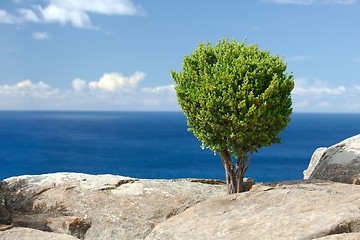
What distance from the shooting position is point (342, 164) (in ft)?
109

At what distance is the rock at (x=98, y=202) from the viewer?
26.1 m

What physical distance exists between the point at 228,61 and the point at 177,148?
6552 inches

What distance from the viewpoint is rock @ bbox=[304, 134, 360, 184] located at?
1249 inches

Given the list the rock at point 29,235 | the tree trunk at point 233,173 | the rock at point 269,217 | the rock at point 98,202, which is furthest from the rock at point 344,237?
the tree trunk at point 233,173

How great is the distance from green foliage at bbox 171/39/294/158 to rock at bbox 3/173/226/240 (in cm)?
434

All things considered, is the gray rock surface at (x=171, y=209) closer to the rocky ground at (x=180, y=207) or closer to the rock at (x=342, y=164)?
the rocky ground at (x=180, y=207)

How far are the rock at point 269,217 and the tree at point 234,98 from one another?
5904 millimetres

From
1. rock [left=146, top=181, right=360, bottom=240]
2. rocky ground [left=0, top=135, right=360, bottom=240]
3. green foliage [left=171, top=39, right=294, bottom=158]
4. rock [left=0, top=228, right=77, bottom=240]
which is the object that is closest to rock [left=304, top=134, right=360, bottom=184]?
rocky ground [left=0, top=135, right=360, bottom=240]

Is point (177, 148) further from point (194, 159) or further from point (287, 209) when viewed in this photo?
point (287, 209)

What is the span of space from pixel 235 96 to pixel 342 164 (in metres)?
10.9

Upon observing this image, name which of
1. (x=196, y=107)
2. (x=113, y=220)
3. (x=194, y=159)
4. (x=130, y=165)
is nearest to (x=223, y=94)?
(x=196, y=107)

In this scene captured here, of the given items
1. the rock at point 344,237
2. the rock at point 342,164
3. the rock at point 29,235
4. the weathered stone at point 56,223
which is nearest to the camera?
the rock at point 344,237

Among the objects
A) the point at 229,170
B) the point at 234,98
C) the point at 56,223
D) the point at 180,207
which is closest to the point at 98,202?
the point at 56,223

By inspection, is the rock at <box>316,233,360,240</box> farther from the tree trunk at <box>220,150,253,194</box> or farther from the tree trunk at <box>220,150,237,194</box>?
the tree trunk at <box>220,150,237,194</box>
